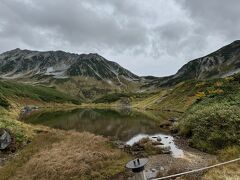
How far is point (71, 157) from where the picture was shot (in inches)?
953

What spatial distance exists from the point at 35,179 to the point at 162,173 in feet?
32.6

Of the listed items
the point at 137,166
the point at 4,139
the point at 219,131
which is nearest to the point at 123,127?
the point at 219,131

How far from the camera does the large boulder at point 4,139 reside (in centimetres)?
3194

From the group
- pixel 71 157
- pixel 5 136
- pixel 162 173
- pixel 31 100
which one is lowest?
pixel 162 173

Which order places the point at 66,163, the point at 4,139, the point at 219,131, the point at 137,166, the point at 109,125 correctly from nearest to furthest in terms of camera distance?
the point at 137,166 → the point at 66,163 → the point at 219,131 → the point at 4,139 → the point at 109,125

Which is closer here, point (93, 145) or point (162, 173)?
point (162, 173)

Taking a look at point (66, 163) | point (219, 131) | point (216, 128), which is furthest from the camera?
point (216, 128)

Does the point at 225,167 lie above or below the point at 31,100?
below

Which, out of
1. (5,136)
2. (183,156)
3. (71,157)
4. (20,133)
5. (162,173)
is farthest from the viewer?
(20,133)

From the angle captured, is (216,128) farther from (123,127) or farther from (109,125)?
(109,125)

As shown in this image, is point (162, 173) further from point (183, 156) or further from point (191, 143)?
point (191, 143)

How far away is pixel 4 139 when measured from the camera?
107 ft

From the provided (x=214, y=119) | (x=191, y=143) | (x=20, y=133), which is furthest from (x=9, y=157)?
(x=214, y=119)

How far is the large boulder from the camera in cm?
3194
